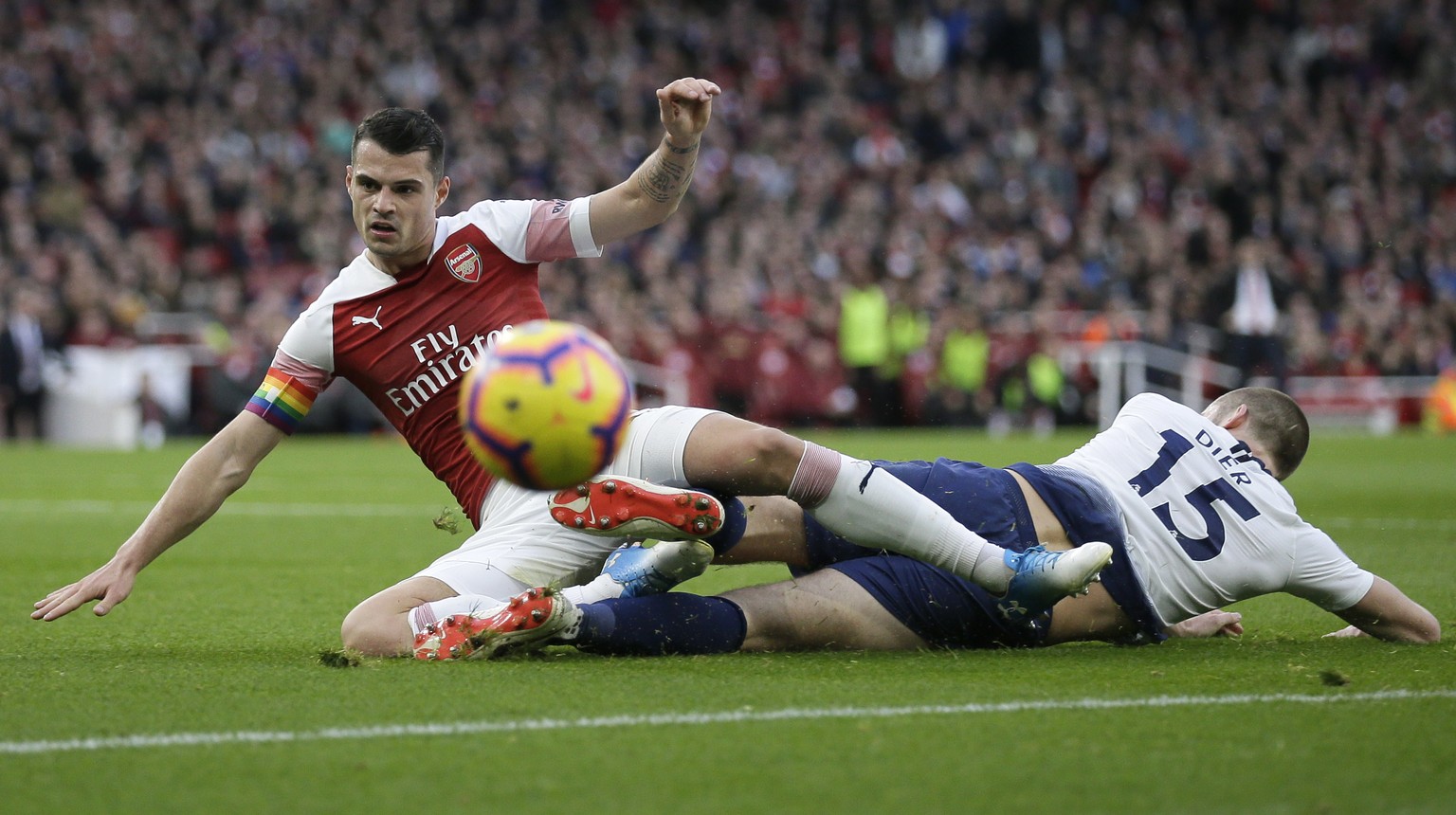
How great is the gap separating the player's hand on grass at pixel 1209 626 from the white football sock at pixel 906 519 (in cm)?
108

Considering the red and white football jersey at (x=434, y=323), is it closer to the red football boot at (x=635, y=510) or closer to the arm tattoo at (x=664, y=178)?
the arm tattoo at (x=664, y=178)

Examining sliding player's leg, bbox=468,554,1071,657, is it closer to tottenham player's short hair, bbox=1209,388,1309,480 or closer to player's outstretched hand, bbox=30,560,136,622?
tottenham player's short hair, bbox=1209,388,1309,480

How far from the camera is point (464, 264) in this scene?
17.1ft

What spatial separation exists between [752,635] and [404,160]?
5.77 ft

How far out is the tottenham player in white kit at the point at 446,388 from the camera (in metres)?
4.64

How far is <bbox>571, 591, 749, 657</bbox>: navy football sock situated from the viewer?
4.72 meters

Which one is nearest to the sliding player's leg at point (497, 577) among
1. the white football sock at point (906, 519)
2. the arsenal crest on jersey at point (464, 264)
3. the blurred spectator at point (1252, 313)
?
the white football sock at point (906, 519)

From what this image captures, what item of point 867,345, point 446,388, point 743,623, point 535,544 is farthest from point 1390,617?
point 867,345

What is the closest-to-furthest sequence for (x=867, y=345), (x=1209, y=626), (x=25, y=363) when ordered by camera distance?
(x=1209, y=626) < (x=25, y=363) < (x=867, y=345)

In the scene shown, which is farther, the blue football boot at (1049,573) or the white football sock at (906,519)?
the white football sock at (906,519)

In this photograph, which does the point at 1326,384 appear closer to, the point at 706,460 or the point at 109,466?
the point at 109,466

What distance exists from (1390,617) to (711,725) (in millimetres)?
2325

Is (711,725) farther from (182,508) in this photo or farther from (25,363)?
(25,363)

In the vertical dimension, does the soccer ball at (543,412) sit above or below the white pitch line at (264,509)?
above
